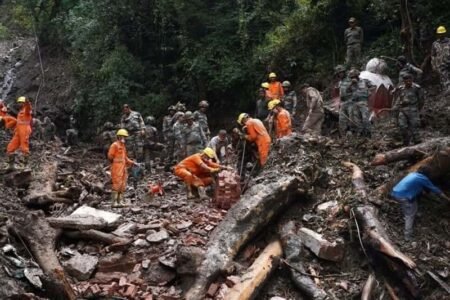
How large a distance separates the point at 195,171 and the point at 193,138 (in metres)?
2.02

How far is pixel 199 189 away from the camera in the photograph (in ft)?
31.9

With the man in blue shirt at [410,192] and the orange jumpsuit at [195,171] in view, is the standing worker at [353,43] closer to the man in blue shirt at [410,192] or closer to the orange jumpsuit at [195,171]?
the orange jumpsuit at [195,171]

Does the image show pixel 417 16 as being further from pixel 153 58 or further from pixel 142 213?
pixel 153 58

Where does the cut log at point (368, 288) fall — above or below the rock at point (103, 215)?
below

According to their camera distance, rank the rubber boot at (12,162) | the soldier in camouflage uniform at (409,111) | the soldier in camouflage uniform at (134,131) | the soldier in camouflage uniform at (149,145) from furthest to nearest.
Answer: the soldier in camouflage uniform at (149,145), the soldier in camouflage uniform at (134,131), the rubber boot at (12,162), the soldier in camouflage uniform at (409,111)

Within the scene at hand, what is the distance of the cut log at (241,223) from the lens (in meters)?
6.56

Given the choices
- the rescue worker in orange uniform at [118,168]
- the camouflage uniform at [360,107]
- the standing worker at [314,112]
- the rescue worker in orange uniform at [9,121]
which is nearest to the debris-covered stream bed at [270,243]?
the rescue worker in orange uniform at [118,168]

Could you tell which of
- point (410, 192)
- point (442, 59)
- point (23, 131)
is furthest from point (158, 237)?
point (442, 59)

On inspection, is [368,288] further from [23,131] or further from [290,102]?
[23,131]

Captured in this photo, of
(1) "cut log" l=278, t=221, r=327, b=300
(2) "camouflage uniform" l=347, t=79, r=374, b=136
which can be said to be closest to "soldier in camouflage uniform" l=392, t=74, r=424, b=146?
(2) "camouflage uniform" l=347, t=79, r=374, b=136

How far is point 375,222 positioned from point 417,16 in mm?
8072

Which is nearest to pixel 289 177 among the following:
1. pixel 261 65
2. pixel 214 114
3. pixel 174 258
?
pixel 174 258

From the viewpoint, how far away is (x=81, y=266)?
6938 millimetres

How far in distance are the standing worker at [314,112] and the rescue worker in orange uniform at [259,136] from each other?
1.97 m
